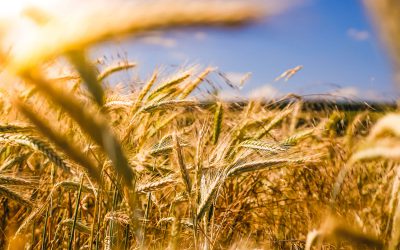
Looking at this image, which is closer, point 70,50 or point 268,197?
point 70,50

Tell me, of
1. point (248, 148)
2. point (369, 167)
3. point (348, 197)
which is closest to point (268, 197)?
point (348, 197)

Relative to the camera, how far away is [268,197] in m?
3.11

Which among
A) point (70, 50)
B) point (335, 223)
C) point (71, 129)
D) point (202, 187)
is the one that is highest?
point (71, 129)

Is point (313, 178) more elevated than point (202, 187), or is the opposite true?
point (313, 178)

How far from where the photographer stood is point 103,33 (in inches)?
33.5

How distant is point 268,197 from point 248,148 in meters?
1.28

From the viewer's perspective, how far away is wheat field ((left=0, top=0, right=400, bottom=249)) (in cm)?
88

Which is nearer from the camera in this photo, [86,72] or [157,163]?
[86,72]

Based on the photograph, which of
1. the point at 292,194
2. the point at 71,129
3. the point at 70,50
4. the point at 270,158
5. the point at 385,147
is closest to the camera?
the point at 70,50

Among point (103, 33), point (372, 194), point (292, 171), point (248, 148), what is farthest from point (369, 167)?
point (103, 33)

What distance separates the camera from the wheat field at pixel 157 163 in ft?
2.88

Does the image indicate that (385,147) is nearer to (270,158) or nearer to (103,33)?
(103,33)

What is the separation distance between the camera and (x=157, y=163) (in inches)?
94.8

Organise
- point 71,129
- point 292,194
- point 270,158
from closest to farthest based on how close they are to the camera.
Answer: point 270,158, point 71,129, point 292,194
